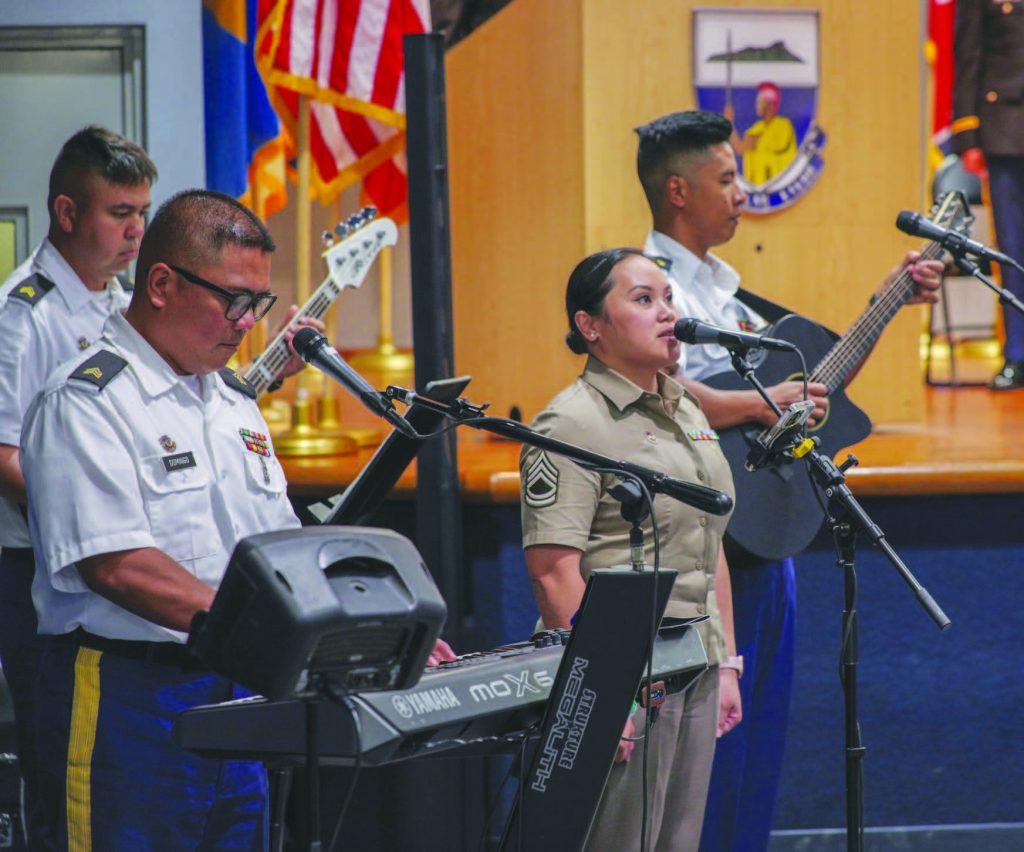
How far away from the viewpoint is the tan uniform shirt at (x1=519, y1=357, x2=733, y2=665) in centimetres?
291

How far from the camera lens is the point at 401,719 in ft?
6.76

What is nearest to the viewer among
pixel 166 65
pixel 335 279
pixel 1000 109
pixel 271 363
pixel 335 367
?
pixel 335 367

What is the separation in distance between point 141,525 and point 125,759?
0.38 m

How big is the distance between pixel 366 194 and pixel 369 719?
4.89m

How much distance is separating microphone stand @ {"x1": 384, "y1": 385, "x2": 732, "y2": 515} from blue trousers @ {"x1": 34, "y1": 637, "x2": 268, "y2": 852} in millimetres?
607

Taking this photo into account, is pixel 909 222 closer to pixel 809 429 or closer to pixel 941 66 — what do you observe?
pixel 809 429

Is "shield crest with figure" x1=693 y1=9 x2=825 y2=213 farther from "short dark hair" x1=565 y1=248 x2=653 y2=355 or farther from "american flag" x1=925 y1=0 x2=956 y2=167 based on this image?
"american flag" x1=925 y1=0 x2=956 y2=167

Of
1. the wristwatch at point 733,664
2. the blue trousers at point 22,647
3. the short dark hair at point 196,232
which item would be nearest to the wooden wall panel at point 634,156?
the wristwatch at point 733,664

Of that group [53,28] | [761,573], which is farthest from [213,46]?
[761,573]

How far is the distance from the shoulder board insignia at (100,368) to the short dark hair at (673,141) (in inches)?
62.1

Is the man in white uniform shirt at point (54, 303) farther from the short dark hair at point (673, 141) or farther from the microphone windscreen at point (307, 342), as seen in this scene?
the short dark hair at point (673, 141)

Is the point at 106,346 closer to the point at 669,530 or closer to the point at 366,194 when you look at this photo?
the point at 669,530

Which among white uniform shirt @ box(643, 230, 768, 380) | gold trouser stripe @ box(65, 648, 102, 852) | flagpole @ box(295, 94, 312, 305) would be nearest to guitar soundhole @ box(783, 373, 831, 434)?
white uniform shirt @ box(643, 230, 768, 380)

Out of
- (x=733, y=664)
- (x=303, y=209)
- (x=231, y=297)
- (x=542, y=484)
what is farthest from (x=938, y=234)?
(x=303, y=209)
